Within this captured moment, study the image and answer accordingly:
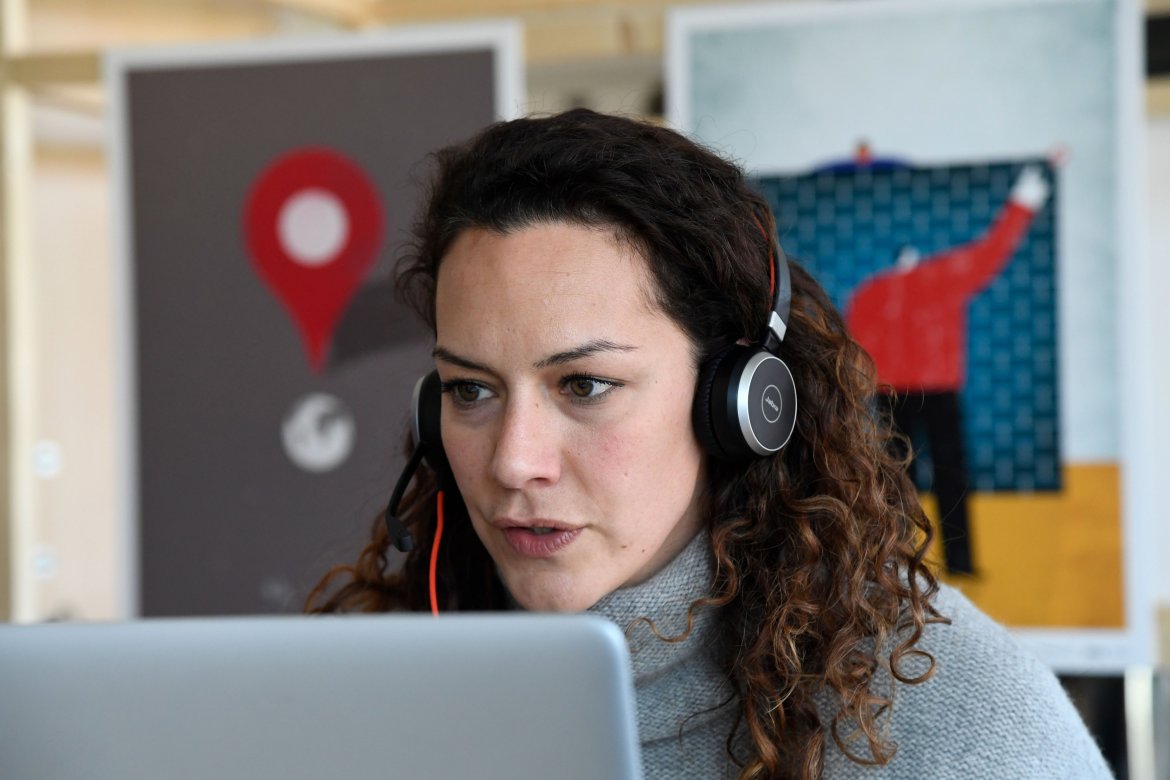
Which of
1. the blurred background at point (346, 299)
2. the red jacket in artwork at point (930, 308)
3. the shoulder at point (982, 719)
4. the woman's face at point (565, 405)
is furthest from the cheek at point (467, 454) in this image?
the red jacket in artwork at point (930, 308)

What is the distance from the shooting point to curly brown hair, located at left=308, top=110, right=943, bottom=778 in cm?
106

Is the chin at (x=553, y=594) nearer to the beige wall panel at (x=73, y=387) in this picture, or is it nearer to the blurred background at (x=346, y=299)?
the blurred background at (x=346, y=299)

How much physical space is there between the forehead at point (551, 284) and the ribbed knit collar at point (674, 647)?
9.5 inches

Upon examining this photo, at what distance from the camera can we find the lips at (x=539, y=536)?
3.48 feet

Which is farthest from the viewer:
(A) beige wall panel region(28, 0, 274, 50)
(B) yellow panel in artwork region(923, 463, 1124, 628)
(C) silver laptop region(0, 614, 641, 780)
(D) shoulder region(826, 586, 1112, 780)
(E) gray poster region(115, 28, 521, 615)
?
(A) beige wall panel region(28, 0, 274, 50)

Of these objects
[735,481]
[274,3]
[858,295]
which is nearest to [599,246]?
[735,481]

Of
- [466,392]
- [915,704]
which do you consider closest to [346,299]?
[466,392]

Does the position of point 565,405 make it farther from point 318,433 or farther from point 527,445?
point 318,433

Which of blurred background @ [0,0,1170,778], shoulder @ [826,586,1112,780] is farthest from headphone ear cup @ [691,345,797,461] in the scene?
blurred background @ [0,0,1170,778]

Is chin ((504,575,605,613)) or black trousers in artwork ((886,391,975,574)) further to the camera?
black trousers in artwork ((886,391,975,574))

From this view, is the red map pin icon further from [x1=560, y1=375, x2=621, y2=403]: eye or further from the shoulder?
the shoulder

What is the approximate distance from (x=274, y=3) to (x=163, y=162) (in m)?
0.72

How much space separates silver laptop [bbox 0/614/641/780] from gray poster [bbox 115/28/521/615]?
72.8 inches

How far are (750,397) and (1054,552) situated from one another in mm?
1419
